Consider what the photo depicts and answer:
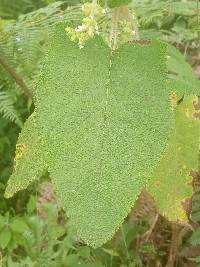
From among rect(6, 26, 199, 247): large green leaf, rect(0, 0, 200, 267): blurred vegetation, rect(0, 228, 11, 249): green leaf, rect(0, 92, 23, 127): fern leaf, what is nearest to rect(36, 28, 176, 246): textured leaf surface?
rect(6, 26, 199, 247): large green leaf

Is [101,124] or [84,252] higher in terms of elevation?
[101,124]

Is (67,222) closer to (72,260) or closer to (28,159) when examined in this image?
(72,260)

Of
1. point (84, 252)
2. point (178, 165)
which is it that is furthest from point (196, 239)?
point (178, 165)

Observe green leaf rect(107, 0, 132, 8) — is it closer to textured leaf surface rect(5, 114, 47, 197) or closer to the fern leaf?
textured leaf surface rect(5, 114, 47, 197)

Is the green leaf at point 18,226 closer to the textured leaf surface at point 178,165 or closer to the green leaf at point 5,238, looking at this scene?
the green leaf at point 5,238

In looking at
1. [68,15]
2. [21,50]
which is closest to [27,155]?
[68,15]

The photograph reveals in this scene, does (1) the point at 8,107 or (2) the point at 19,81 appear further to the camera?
(1) the point at 8,107

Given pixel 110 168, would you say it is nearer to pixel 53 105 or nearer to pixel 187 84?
pixel 53 105

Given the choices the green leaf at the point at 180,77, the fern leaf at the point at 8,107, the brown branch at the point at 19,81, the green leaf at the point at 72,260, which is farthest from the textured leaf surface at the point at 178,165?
the fern leaf at the point at 8,107
